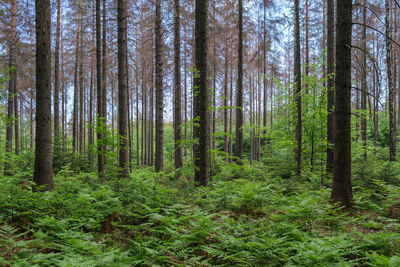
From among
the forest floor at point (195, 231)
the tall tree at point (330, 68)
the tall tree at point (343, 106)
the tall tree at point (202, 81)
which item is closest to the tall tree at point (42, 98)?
the forest floor at point (195, 231)

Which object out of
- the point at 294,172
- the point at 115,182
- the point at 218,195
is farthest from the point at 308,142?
the point at 115,182

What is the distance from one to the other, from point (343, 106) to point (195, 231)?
12.7 feet

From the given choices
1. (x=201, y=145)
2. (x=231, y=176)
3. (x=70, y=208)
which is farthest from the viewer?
(x=231, y=176)

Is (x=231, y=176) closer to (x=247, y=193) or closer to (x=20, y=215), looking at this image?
(x=247, y=193)

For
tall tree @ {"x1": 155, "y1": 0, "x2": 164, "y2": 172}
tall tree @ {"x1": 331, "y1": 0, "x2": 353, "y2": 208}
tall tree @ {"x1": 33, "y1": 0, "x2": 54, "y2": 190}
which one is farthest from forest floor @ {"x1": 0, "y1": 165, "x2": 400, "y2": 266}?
tall tree @ {"x1": 155, "y1": 0, "x2": 164, "y2": 172}

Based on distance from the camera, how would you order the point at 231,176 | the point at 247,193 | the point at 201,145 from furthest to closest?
the point at 231,176 < the point at 201,145 < the point at 247,193

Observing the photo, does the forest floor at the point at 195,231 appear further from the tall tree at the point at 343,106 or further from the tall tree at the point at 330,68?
the tall tree at the point at 330,68

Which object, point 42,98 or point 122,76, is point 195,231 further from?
point 122,76

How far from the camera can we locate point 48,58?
19.9ft

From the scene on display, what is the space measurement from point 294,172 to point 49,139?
30.3ft

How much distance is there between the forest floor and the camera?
267 cm

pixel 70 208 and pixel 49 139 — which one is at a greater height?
pixel 49 139

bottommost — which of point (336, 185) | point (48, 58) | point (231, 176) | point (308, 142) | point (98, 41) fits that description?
point (231, 176)

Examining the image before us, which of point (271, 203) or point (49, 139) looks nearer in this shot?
point (271, 203)
